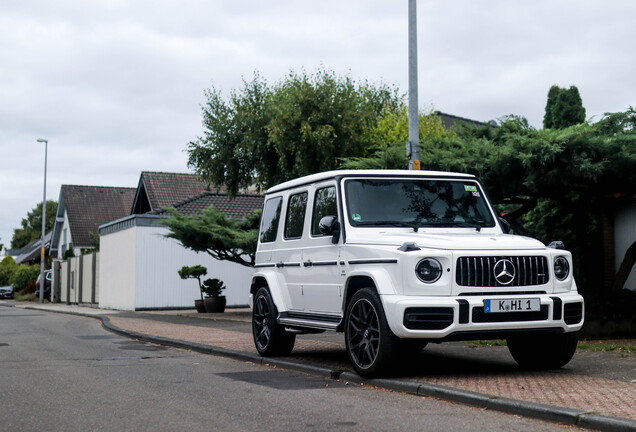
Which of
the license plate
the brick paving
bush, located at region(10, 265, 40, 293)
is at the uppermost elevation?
bush, located at region(10, 265, 40, 293)

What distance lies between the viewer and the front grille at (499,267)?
27.4 feet

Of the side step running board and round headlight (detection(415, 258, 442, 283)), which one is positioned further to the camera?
the side step running board

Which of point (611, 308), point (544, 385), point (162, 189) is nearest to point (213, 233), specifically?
point (611, 308)

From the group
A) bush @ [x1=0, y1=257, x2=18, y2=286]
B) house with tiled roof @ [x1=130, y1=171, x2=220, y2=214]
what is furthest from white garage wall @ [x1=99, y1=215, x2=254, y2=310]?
bush @ [x1=0, y1=257, x2=18, y2=286]

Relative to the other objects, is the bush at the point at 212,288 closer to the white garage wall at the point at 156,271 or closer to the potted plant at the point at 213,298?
the potted plant at the point at 213,298

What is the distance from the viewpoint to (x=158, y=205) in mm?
43562

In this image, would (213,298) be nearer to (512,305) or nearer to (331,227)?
(331,227)

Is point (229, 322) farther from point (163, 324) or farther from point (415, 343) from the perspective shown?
point (415, 343)

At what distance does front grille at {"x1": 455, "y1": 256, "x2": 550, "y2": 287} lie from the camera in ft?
27.4

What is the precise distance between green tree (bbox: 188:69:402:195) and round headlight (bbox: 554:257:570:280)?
17138 mm

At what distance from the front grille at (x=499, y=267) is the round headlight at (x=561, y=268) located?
166 millimetres

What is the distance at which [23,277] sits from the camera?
2414 inches

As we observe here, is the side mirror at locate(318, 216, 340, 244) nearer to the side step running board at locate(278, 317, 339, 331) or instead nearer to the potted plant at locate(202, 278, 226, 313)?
the side step running board at locate(278, 317, 339, 331)

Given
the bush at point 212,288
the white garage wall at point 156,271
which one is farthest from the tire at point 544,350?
the white garage wall at point 156,271
